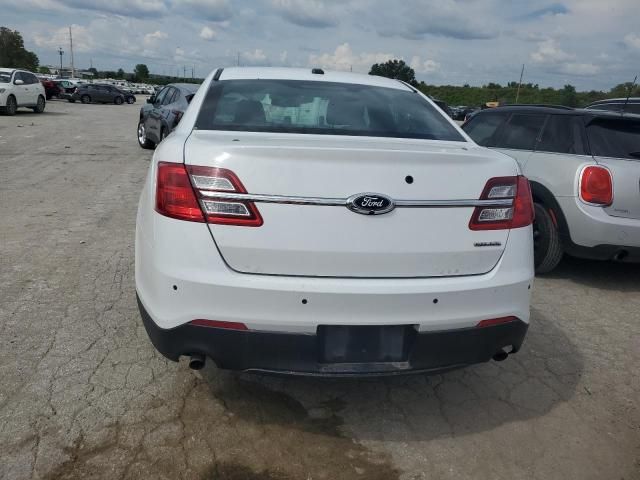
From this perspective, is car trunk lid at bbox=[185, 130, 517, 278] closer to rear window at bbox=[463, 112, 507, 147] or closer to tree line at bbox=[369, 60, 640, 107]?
rear window at bbox=[463, 112, 507, 147]

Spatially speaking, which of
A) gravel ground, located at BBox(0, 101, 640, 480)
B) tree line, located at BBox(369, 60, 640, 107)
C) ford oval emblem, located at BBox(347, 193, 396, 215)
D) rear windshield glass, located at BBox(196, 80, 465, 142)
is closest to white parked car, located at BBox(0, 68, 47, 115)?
gravel ground, located at BBox(0, 101, 640, 480)

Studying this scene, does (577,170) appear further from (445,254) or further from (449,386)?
(445,254)

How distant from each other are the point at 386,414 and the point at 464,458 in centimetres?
46

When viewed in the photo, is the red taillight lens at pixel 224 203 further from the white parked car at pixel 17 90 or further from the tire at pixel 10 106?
the tire at pixel 10 106

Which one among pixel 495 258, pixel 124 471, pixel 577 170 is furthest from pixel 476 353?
Result: pixel 577 170

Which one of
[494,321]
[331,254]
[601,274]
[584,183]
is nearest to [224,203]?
[331,254]

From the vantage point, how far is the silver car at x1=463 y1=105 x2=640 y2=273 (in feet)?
14.7

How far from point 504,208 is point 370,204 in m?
0.65

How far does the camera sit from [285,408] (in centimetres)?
282

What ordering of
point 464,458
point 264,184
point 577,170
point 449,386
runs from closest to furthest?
1. point 264,184
2. point 464,458
3. point 449,386
4. point 577,170

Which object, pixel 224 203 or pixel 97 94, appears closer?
pixel 224 203

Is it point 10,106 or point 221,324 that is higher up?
point 221,324

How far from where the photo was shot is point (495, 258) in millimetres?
2424

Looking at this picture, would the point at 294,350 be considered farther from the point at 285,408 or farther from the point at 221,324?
the point at 285,408
